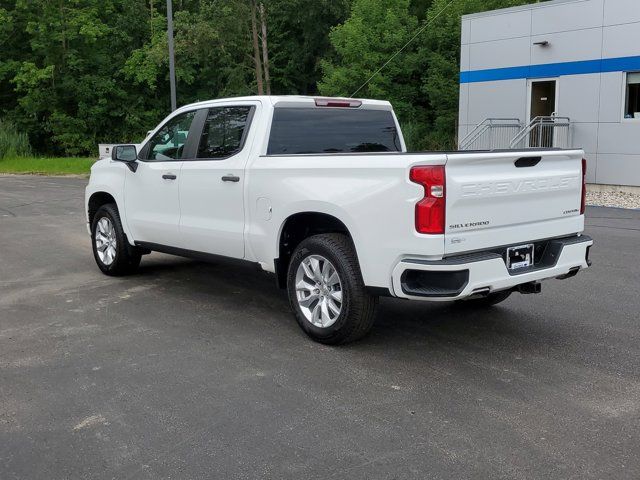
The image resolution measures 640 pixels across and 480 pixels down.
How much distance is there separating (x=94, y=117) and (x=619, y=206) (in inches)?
1448

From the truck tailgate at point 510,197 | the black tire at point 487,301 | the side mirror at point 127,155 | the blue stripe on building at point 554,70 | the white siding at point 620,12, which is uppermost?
the white siding at point 620,12

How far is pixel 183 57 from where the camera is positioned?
138 feet

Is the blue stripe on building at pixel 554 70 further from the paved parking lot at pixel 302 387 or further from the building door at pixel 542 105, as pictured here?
the paved parking lot at pixel 302 387

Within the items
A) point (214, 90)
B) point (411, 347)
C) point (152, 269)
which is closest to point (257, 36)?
point (214, 90)

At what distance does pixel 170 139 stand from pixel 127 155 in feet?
1.82

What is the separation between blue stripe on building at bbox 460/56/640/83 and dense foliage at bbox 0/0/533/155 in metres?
12.7

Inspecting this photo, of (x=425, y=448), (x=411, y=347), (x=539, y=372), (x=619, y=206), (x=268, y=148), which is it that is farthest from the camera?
(x=619, y=206)

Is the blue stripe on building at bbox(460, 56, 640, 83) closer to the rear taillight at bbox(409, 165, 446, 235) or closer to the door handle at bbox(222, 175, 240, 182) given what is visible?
the door handle at bbox(222, 175, 240, 182)

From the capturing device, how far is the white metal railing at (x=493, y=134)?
70.4ft

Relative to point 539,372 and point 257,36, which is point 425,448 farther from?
point 257,36

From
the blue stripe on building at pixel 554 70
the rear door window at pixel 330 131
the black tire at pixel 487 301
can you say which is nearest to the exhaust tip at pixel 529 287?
the black tire at pixel 487 301

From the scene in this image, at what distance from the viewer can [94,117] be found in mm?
45812

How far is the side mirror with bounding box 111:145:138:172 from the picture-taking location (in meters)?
7.62

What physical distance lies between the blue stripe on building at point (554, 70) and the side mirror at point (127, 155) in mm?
15145
